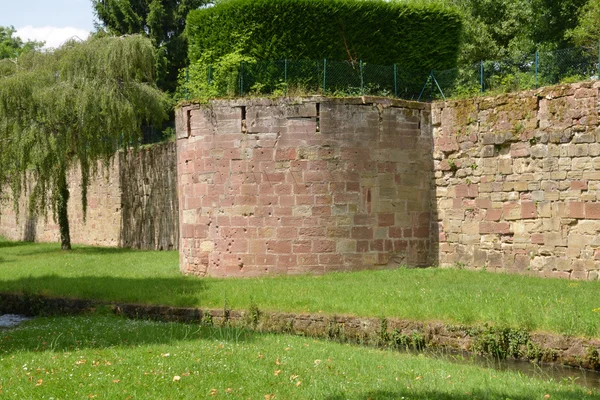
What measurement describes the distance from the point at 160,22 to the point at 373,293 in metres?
26.9

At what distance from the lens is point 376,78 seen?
55.2 feet

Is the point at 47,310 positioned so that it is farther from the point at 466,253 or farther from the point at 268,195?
the point at 466,253

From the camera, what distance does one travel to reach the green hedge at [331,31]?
1705cm

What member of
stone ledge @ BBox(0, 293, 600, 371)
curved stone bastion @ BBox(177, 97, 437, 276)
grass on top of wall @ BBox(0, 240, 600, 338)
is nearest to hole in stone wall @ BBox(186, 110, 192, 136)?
curved stone bastion @ BBox(177, 97, 437, 276)

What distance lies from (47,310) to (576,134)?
10.2 metres

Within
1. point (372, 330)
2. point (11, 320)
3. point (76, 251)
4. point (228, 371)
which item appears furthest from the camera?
point (76, 251)

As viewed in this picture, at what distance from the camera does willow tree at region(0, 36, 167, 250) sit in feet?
73.0

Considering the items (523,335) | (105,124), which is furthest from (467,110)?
(105,124)

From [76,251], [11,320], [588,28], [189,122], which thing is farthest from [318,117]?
[588,28]

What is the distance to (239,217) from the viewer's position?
52.0 ft

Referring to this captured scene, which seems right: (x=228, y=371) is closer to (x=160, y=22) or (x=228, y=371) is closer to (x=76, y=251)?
(x=76, y=251)

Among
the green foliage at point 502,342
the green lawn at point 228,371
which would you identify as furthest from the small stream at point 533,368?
the green lawn at point 228,371

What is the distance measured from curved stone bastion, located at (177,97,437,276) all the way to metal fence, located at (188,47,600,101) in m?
Answer: 0.67

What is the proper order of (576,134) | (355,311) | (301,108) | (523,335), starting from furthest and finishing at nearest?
(301,108) → (576,134) → (355,311) → (523,335)
